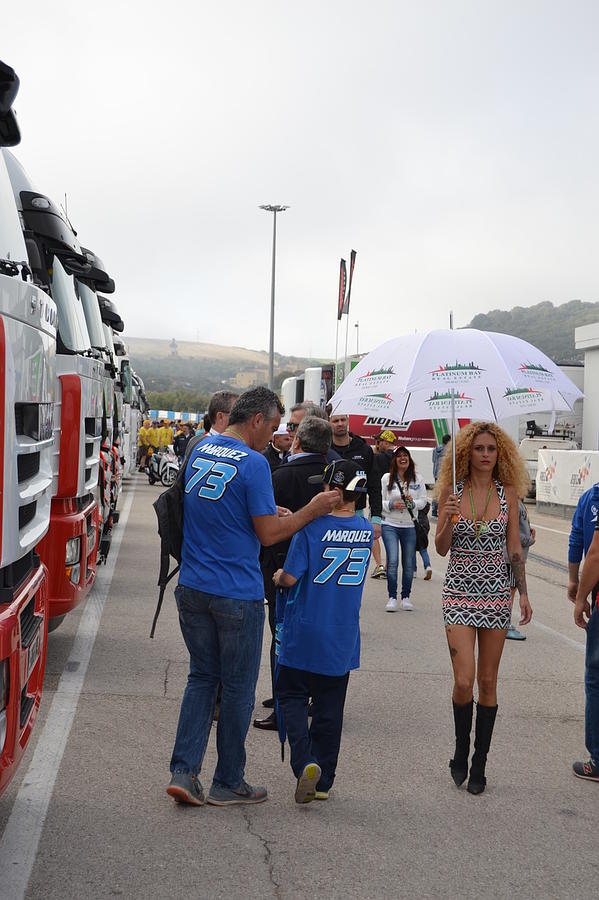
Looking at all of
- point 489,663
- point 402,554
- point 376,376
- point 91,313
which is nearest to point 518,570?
point 489,663

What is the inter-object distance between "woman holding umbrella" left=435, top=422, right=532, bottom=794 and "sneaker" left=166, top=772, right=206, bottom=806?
1.38 meters

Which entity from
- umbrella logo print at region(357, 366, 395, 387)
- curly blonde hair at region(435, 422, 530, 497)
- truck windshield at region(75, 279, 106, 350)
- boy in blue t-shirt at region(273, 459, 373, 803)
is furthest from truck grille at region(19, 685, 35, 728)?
truck windshield at region(75, 279, 106, 350)

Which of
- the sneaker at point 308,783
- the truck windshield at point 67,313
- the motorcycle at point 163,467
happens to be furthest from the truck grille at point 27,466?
the motorcycle at point 163,467

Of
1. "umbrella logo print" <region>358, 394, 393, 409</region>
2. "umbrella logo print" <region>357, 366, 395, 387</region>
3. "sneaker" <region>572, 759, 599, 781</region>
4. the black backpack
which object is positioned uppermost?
"umbrella logo print" <region>357, 366, 395, 387</region>

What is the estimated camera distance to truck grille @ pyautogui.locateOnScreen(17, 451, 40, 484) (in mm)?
4152

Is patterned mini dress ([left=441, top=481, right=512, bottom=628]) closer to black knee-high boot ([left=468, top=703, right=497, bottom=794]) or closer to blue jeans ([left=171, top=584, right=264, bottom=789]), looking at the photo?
black knee-high boot ([left=468, top=703, right=497, bottom=794])

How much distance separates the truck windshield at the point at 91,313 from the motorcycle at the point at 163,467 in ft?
64.3

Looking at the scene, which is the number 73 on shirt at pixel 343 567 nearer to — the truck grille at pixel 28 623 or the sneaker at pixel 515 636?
the truck grille at pixel 28 623

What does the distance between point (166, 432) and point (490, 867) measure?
29.9 m

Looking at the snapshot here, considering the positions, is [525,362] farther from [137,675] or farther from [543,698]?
[137,675]

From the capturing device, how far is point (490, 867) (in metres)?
4.41

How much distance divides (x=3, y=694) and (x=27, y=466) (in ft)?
3.26

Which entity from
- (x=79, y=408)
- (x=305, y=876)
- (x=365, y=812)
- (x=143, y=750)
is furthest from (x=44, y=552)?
(x=305, y=876)

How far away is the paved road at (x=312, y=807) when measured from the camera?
13.7ft
